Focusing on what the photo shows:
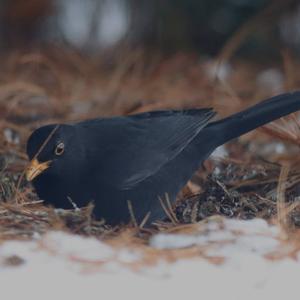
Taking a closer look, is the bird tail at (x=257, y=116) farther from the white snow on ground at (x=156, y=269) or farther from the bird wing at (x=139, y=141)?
the white snow on ground at (x=156, y=269)

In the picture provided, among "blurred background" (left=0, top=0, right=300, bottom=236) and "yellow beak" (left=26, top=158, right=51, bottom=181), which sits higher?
"blurred background" (left=0, top=0, right=300, bottom=236)

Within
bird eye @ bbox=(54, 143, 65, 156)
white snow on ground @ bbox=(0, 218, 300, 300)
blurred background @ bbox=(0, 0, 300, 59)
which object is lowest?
white snow on ground @ bbox=(0, 218, 300, 300)

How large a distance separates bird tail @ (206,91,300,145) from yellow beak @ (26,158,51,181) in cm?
112

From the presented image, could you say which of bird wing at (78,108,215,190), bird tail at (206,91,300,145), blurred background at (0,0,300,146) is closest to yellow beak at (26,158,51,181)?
bird wing at (78,108,215,190)

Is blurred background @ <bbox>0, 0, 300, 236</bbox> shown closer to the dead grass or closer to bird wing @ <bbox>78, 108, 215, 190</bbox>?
the dead grass

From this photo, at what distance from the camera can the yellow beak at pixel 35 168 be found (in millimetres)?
4301

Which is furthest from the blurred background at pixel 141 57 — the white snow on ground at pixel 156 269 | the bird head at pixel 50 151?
the white snow on ground at pixel 156 269

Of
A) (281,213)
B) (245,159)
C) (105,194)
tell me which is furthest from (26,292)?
(245,159)

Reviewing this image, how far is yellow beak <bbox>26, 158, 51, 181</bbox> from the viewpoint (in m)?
4.30

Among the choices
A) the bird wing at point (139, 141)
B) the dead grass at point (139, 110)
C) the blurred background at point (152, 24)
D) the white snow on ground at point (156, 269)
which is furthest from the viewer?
the blurred background at point (152, 24)

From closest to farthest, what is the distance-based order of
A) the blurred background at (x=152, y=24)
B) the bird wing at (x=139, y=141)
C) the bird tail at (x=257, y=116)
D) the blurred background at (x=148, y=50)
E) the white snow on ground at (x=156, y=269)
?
1. the white snow on ground at (x=156, y=269)
2. the bird wing at (x=139, y=141)
3. the bird tail at (x=257, y=116)
4. the blurred background at (x=148, y=50)
5. the blurred background at (x=152, y=24)

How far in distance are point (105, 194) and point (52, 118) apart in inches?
88.1

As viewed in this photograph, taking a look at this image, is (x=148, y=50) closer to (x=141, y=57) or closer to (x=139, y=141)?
(x=141, y=57)

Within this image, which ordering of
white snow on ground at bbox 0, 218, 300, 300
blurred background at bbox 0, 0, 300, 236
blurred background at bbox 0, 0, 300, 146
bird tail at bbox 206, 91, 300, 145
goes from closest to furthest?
white snow on ground at bbox 0, 218, 300, 300
bird tail at bbox 206, 91, 300, 145
blurred background at bbox 0, 0, 300, 236
blurred background at bbox 0, 0, 300, 146
